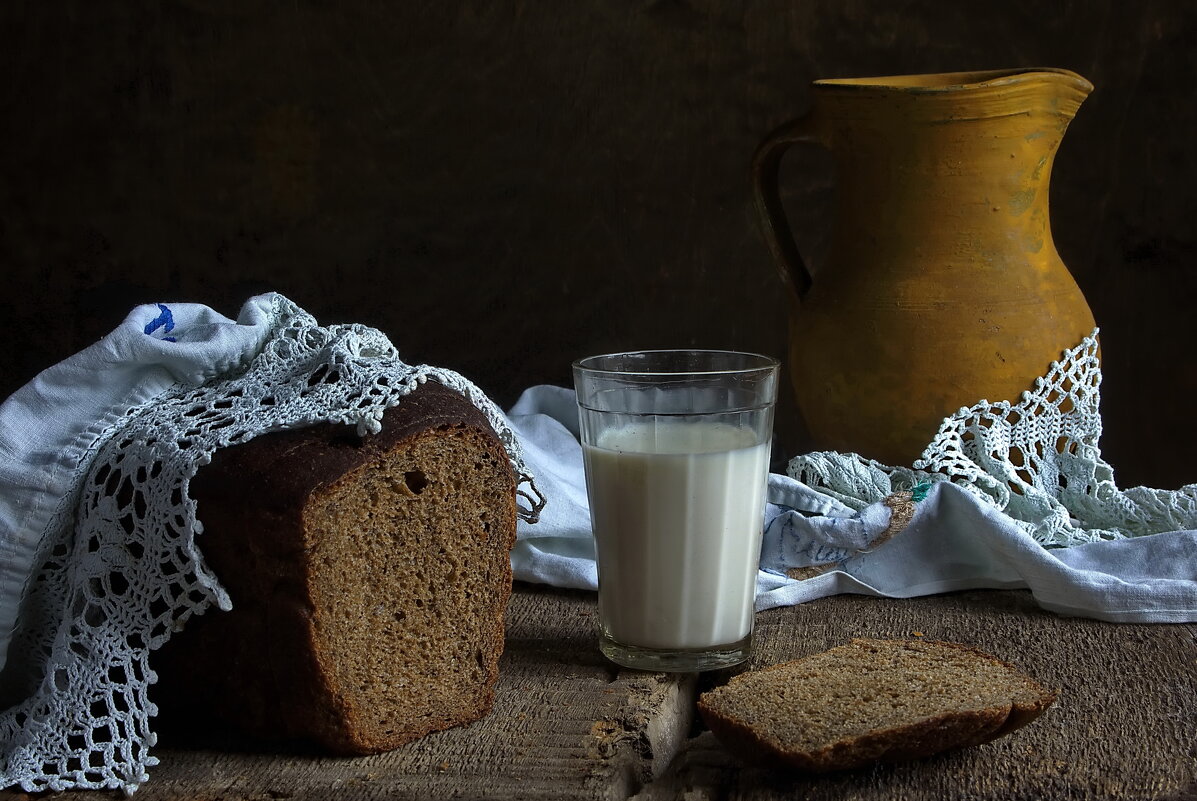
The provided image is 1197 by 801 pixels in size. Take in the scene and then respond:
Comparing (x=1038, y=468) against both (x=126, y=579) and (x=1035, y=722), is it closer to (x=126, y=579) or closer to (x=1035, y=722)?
(x=1035, y=722)

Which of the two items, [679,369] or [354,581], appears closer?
[354,581]

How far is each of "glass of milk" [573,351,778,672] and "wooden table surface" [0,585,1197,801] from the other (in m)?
0.04

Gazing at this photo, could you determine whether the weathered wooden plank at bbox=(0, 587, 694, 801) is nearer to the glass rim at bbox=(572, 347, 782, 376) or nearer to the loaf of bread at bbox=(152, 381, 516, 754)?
the loaf of bread at bbox=(152, 381, 516, 754)

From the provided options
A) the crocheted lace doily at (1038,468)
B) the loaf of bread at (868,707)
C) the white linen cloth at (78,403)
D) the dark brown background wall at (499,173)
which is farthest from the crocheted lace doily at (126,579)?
the dark brown background wall at (499,173)

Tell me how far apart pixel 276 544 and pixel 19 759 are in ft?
0.86

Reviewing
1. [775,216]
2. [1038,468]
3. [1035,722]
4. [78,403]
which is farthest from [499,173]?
[1035,722]

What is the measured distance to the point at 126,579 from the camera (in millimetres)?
1040

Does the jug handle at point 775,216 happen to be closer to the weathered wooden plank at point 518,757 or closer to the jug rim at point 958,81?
the jug rim at point 958,81

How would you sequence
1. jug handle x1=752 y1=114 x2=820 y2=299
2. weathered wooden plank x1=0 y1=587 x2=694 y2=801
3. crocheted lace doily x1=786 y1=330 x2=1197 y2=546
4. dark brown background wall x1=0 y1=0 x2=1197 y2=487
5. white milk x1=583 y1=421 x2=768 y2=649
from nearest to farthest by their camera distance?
weathered wooden plank x1=0 y1=587 x2=694 y2=801, white milk x1=583 y1=421 x2=768 y2=649, crocheted lace doily x1=786 y1=330 x2=1197 y2=546, jug handle x1=752 y1=114 x2=820 y2=299, dark brown background wall x1=0 y1=0 x2=1197 y2=487

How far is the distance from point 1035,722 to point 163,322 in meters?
0.88

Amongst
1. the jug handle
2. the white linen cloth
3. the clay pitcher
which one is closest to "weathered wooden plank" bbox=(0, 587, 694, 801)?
the white linen cloth

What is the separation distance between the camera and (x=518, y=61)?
229 cm

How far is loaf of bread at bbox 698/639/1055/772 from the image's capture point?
99 centimetres

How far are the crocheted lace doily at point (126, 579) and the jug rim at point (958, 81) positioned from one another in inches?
29.9
